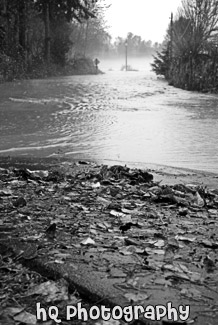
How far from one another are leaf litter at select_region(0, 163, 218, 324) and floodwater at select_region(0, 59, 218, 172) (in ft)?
6.38

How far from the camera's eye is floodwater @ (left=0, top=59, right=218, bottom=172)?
257 inches

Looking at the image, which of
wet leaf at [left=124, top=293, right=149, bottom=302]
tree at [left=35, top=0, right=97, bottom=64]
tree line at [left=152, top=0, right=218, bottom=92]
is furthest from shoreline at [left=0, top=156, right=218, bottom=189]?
tree at [left=35, top=0, right=97, bottom=64]

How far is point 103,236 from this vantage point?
9.46ft

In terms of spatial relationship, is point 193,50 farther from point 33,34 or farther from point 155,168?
point 155,168

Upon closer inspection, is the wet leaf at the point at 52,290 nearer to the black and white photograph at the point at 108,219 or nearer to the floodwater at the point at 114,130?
the black and white photograph at the point at 108,219

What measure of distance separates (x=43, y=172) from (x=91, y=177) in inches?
24.2

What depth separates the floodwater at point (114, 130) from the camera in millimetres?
6539

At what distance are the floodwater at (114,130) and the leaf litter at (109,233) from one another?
194 cm

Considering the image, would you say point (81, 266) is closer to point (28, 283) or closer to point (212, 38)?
point (28, 283)

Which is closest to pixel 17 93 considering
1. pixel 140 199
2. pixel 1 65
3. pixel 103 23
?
pixel 1 65

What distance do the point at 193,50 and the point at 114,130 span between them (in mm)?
17502

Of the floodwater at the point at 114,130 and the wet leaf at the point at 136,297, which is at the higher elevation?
the wet leaf at the point at 136,297

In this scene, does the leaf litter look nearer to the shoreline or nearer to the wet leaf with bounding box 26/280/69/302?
the wet leaf with bounding box 26/280/69/302

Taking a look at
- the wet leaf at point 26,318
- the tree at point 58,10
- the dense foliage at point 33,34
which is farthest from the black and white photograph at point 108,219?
the tree at point 58,10
